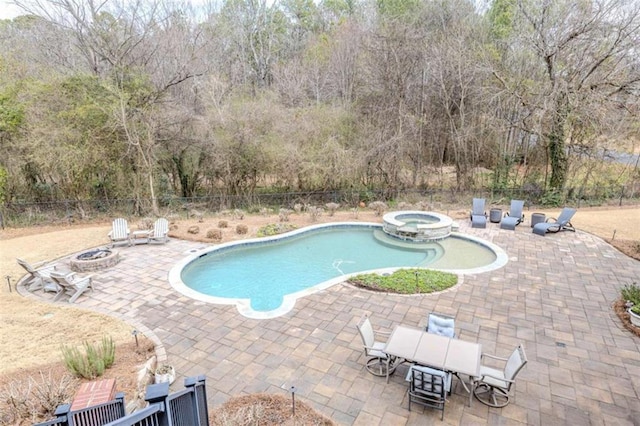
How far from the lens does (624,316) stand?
6.05 meters

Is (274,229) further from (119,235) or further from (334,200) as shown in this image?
(334,200)

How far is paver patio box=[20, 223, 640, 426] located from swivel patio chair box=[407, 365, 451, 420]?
0.14m

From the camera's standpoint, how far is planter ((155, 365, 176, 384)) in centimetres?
448

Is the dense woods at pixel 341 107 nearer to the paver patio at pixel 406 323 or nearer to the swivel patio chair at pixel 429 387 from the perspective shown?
the paver patio at pixel 406 323

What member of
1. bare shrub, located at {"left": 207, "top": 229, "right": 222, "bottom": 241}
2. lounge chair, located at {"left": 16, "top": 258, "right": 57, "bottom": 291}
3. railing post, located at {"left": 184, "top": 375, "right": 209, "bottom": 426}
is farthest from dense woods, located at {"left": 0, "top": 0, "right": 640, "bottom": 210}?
railing post, located at {"left": 184, "top": 375, "right": 209, "bottom": 426}

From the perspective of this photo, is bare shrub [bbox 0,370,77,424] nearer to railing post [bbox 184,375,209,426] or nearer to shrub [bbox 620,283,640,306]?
railing post [bbox 184,375,209,426]

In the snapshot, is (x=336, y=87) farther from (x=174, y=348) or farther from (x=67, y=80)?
(x=174, y=348)

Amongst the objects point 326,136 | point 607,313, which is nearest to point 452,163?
point 326,136

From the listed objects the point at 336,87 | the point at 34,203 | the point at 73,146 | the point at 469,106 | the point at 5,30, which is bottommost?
the point at 34,203

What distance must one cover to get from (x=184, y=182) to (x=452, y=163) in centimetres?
1300

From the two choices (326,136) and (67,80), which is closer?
(67,80)

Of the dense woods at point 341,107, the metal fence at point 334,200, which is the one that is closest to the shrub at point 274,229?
the metal fence at point 334,200

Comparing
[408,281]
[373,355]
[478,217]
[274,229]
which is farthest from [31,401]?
[478,217]

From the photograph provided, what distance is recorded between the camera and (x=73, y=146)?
11656mm
